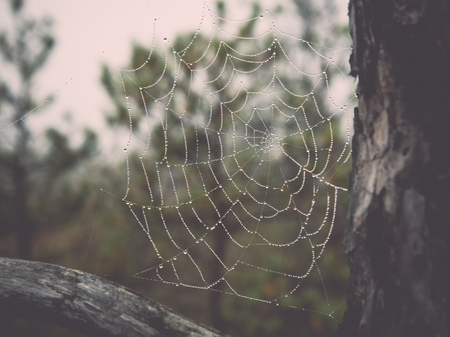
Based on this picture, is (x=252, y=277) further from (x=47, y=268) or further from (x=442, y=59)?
(x=442, y=59)

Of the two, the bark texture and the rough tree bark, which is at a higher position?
the rough tree bark

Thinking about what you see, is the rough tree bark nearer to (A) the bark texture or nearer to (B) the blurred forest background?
(A) the bark texture

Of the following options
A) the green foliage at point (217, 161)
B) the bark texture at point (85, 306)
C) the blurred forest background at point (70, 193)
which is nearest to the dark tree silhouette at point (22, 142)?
the blurred forest background at point (70, 193)

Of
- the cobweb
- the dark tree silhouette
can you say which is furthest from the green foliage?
the dark tree silhouette

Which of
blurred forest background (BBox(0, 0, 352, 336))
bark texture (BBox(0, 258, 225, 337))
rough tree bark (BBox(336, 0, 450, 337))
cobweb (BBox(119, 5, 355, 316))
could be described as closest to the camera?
rough tree bark (BBox(336, 0, 450, 337))

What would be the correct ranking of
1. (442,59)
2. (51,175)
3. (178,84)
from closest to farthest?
(442,59) → (178,84) → (51,175)

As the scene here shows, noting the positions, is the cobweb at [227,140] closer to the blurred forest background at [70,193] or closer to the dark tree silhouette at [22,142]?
the blurred forest background at [70,193]

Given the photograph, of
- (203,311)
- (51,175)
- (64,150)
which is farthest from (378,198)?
(203,311)
